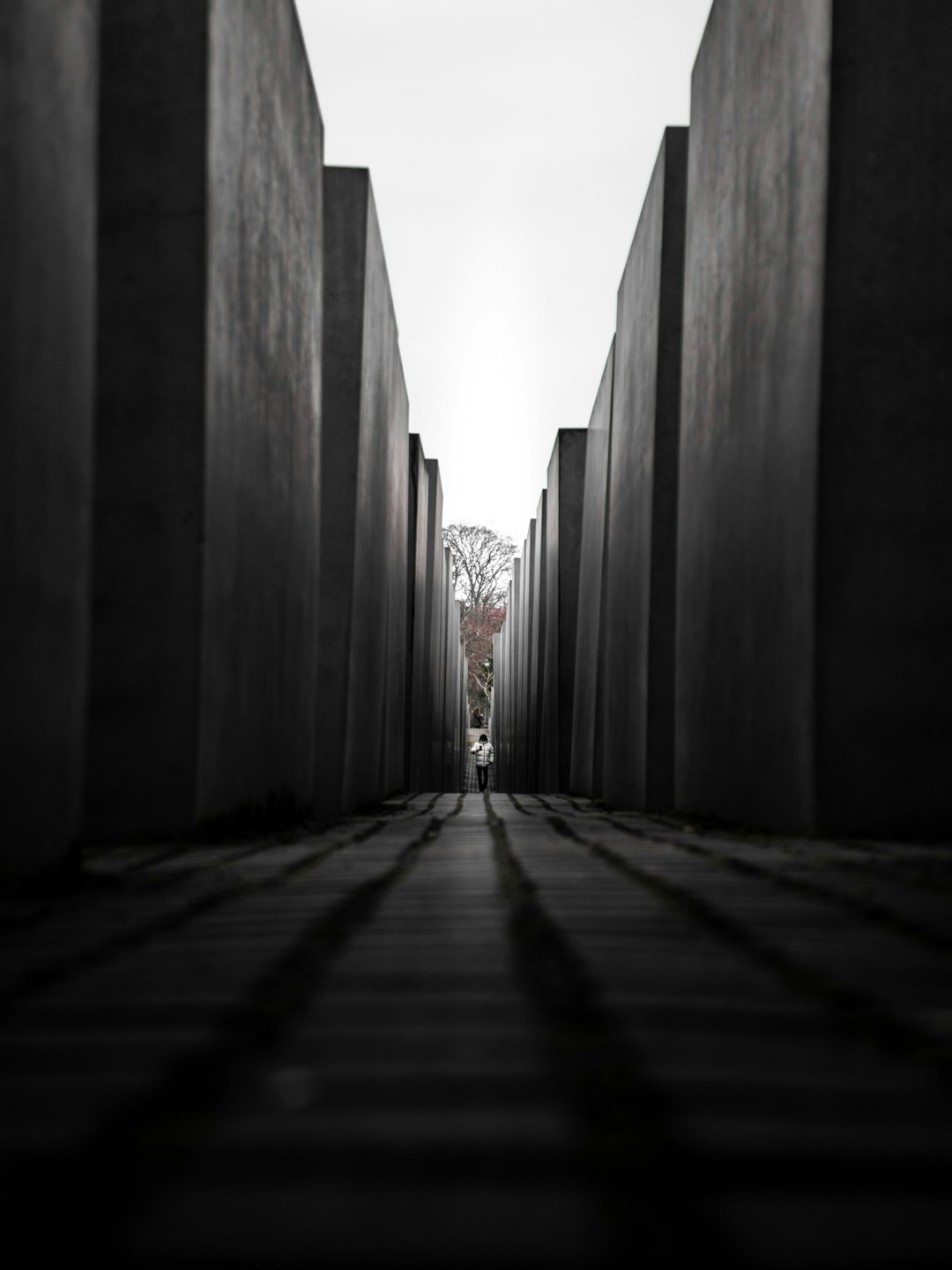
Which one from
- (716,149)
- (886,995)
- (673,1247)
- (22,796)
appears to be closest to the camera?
(673,1247)

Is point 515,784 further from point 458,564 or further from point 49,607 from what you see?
point 49,607

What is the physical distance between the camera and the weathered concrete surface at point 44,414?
10.5 ft

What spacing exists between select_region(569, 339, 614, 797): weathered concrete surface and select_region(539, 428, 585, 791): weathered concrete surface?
1.07 meters

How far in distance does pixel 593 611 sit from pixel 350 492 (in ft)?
19.2

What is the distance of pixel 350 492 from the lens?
967cm

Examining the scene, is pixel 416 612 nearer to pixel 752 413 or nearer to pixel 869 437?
pixel 752 413

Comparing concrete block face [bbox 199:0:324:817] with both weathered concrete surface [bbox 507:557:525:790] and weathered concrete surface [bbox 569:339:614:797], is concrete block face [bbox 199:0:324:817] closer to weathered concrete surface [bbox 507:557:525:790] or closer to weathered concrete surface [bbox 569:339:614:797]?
weathered concrete surface [bbox 569:339:614:797]

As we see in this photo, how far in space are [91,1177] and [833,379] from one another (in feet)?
15.9

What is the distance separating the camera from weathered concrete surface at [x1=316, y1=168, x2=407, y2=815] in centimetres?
948

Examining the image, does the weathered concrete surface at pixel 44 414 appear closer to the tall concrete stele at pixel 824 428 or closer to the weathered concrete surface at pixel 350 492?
the tall concrete stele at pixel 824 428

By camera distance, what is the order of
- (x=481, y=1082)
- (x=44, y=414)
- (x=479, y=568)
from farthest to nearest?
(x=479, y=568)
(x=44, y=414)
(x=481, y=1082)

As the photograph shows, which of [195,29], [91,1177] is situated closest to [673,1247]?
[91,1177]

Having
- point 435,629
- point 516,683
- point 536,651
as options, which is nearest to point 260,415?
point 536,651

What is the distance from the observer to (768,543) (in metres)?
6.32
